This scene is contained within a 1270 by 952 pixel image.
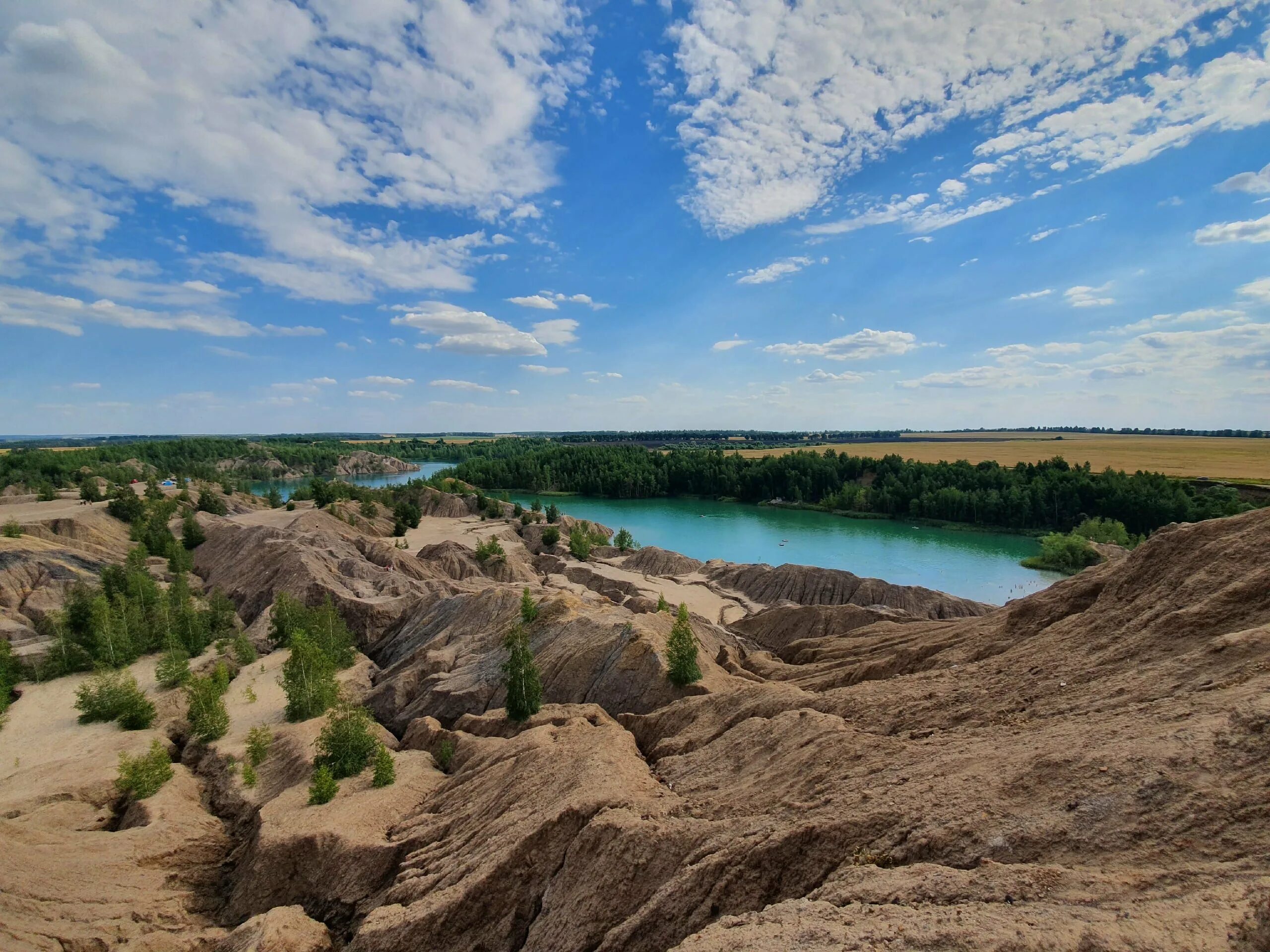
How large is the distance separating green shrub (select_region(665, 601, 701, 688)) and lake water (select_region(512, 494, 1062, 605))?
1233 inches

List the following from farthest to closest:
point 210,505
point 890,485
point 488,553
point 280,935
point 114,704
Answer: point 890,485, point 210,505, point 488,553, point 114,704, point 280,935

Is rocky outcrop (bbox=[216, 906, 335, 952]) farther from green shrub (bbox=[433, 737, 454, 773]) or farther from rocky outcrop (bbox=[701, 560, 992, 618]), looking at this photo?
rocky outcrop (bbox=[701, 560, 992, 618])

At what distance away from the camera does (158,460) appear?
14225cm

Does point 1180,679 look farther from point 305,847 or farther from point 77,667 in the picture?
point 77,667

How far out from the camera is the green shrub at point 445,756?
62.1 ft

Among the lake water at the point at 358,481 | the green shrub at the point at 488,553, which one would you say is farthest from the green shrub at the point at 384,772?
the lake water at the point at 358,481

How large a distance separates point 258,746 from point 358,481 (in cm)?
16353

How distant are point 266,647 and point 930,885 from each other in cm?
3203

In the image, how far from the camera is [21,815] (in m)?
16.4

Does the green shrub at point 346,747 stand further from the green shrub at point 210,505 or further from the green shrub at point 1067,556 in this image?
the green shrub at point 1067,556

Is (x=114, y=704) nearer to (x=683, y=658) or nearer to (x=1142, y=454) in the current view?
(x=683, y=658)

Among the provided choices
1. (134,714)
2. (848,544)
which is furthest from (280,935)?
(848,544)

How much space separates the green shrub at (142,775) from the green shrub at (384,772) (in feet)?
22.5

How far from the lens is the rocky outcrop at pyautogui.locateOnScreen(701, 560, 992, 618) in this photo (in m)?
37.7
